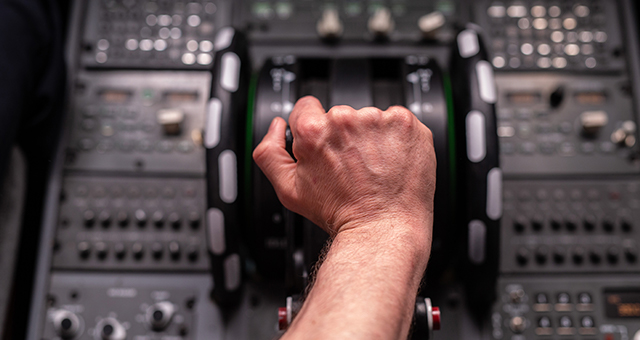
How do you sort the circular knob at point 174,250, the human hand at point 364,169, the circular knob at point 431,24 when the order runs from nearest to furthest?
the human hand at point 364,169 < the circular knob at point 174,250 < the circular knob at point 431,24

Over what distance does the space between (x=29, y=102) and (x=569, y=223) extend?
4.61 ft

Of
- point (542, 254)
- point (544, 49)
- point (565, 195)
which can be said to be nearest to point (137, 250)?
point (542, 254)

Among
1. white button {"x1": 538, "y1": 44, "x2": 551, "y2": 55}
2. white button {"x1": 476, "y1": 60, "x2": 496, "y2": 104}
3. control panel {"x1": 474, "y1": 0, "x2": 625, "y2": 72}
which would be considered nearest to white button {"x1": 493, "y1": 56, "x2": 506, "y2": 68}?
control panel {"x1": 474, "y1": 0, "x2": 625, "y2": 72}

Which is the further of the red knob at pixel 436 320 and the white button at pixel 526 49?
the white button at pixel 526 49

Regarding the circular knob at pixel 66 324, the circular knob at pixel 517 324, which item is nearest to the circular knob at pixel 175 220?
the circular knob at pixel 66 324

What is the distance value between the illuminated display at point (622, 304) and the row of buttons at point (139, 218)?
1047 millimetres

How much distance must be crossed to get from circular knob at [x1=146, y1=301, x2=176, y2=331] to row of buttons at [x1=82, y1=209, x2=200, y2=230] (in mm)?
192

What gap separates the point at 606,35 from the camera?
1155 millimetres

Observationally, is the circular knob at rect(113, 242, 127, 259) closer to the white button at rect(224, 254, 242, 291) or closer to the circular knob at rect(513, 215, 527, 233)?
the white button at rect(224, 254, 242, 291)

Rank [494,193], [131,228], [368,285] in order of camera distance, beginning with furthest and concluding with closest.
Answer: [131,228] < [494,193] < [368,285]

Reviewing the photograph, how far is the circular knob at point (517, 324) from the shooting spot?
0.94 meters

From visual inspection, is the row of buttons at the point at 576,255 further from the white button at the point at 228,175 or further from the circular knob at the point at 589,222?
the white button at the point at 228,175

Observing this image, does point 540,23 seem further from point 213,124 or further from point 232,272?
point 232,272

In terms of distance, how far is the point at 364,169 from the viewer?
0.61 meters
